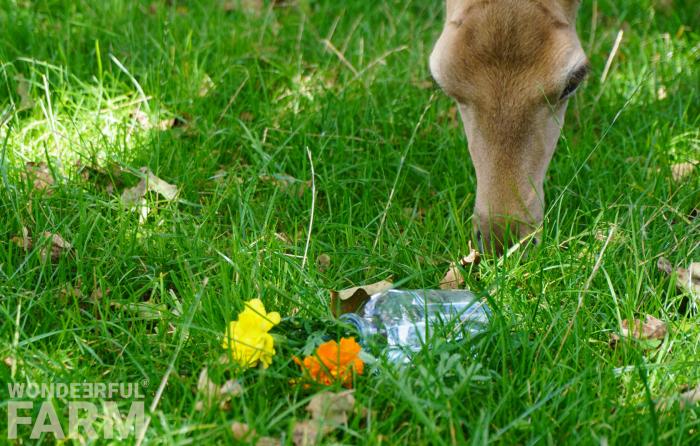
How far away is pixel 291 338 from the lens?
2.51 meters

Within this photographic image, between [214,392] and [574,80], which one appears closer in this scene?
[214,392]

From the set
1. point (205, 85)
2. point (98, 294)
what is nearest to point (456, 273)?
point (98, 294)

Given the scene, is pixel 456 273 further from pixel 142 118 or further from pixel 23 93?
pixel 23 93

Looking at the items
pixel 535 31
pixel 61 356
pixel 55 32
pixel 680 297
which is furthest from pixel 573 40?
pixel 55 32

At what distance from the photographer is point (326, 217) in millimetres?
3436

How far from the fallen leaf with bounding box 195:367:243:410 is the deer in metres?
1.13

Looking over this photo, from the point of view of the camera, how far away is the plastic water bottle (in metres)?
2.46

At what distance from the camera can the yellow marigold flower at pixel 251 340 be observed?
7.63ft

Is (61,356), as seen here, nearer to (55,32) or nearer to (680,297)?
(680,297)

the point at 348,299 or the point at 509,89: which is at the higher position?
the point at 509,89

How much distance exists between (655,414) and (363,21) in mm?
3506

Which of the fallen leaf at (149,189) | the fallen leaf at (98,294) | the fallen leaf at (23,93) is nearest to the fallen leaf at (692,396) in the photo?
the fallen leaf at (98,294)

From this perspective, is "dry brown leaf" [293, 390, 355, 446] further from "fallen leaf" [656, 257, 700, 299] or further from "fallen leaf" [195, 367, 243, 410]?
"fallen leaf" [656, 257, 700, 299]

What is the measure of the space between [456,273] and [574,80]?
2.77 feet
